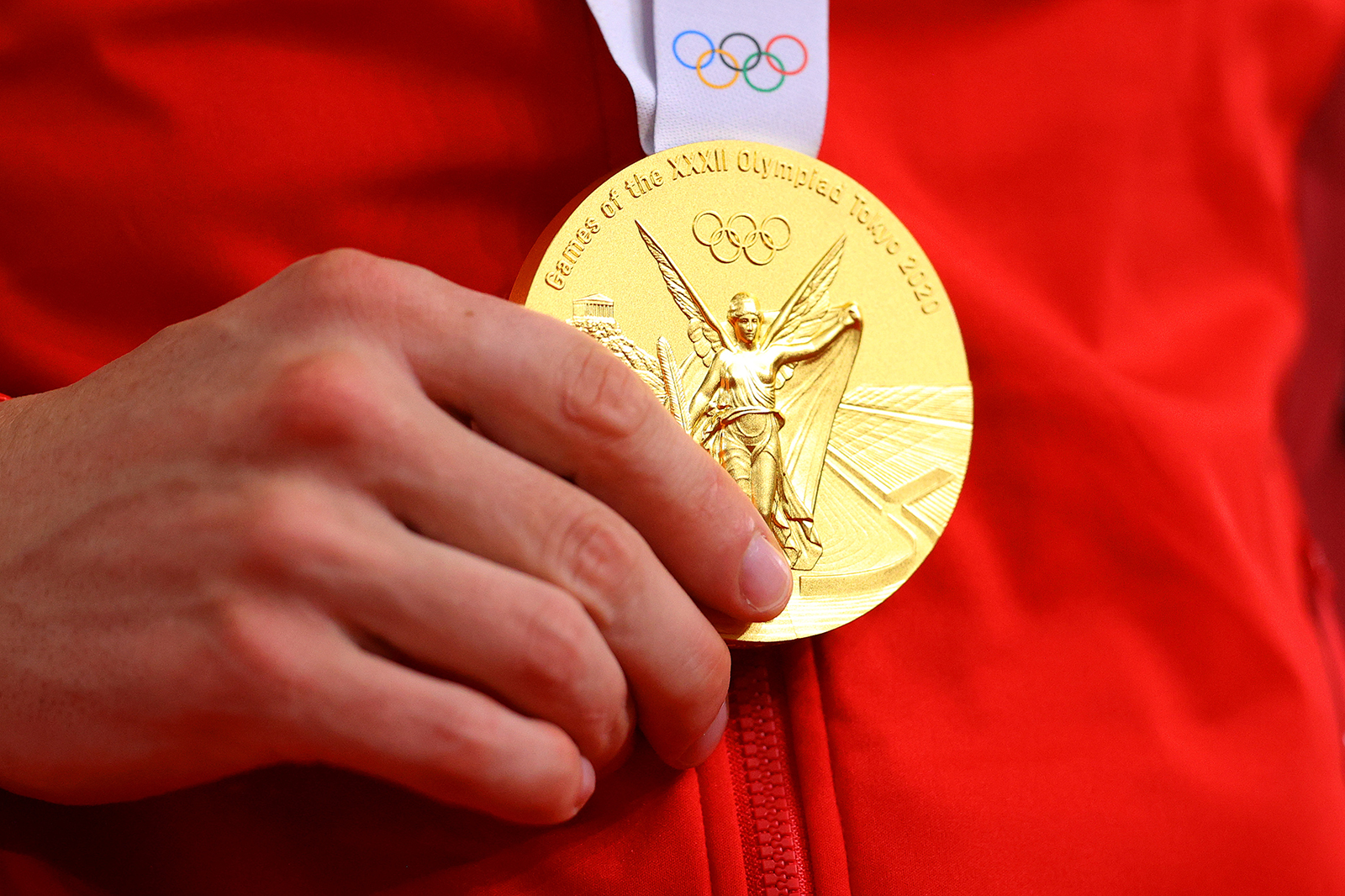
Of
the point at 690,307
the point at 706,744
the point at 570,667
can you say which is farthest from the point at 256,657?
the point at 690,307

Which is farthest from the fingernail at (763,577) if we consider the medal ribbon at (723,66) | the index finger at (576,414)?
the medal ribbon at (723,66)

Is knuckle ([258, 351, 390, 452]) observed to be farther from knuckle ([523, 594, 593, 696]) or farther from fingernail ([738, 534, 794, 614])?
fingernail ([738, 534, 794, 614])

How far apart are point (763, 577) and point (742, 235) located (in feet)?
1.00

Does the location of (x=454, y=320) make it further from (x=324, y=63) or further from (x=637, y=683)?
(x=324, y=63)

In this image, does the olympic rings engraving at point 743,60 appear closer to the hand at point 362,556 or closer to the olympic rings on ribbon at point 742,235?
the olympic rings on ribbon at point 742,235

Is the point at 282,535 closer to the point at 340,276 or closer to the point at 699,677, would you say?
the point at 340,276

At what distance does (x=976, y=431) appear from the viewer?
985 mm

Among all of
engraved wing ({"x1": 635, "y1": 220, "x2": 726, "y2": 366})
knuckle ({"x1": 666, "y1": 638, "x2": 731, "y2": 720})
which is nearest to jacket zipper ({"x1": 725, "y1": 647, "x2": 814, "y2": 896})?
knuckle ({"x1": 666, "y1": 638, "x2": 731, "y2": 720})

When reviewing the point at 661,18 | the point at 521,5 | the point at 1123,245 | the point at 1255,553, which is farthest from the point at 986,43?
the point at 1255,553

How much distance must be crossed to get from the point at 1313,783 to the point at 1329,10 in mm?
942

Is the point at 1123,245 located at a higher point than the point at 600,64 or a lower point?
lower

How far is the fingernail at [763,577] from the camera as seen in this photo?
27.9 inches

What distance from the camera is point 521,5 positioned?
90cm

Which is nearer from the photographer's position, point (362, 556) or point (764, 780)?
point (362, 556)
